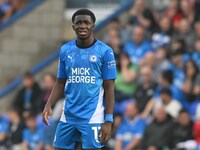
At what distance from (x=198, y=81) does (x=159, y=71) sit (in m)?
1.17

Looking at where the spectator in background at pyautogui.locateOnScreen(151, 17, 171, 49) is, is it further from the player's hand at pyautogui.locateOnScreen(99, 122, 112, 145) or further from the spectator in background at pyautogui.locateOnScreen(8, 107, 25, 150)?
the player's hand at pyautogui.locateOnScreen(99, 122, 112, 145)

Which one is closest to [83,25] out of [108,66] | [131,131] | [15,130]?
[108,66]

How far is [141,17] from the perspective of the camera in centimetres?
1616

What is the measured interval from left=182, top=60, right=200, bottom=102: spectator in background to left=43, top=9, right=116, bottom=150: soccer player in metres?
5.10

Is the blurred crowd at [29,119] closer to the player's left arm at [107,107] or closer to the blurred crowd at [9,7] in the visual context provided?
the blurred crowd at [9,7]

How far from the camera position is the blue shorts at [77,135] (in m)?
8.66

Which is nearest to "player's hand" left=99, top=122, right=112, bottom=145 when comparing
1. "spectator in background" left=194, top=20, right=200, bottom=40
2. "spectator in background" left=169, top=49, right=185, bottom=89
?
"spectator in background" left=169, top=49, right=185, bottom=89

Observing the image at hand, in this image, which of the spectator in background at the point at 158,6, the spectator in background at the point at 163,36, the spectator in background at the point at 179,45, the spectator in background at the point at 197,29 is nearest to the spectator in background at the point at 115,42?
the spectator in background at the point at 163,36

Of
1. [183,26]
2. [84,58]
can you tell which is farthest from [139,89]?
[84,58]

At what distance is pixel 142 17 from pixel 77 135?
7627 millimetres

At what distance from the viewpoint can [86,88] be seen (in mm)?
8648

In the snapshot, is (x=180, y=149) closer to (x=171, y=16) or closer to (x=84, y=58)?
(x=171, y=16)

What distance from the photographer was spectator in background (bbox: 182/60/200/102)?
13.6 meters

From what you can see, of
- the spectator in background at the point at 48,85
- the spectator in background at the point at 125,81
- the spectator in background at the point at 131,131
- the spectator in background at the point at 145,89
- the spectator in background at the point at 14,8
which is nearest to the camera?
the spectator in background at the point at 131,131
